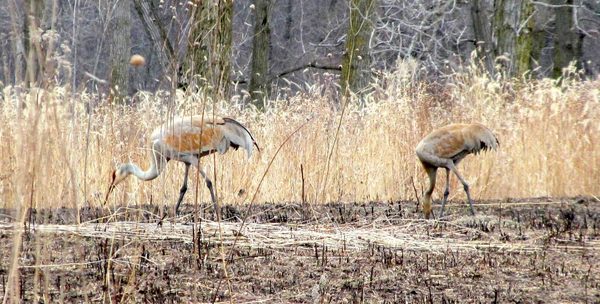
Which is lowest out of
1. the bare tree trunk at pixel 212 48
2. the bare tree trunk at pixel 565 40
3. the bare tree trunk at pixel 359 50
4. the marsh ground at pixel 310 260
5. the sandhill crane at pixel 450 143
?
the marsh ground at pixel 310 260

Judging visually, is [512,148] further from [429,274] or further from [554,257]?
[429,274]

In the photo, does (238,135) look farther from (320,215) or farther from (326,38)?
(326,38)

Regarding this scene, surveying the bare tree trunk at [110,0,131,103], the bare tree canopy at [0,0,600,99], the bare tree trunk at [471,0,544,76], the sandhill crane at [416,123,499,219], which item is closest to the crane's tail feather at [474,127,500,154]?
→ the sandhill crane at [416,123,499,219]

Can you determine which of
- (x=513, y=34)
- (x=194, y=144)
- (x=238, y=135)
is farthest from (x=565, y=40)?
(x=194, y=144)

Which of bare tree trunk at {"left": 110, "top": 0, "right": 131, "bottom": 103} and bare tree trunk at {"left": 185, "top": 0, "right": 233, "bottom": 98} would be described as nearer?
bare tree trunk at {"left": 185, "top": 0, "right": 233, "bottom": 98}

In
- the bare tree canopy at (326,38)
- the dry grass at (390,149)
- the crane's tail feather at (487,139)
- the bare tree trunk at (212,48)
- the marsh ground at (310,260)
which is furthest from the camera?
the bare tree canopy at (326,38)

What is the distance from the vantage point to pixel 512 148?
898 cm

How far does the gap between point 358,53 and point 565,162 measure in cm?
466

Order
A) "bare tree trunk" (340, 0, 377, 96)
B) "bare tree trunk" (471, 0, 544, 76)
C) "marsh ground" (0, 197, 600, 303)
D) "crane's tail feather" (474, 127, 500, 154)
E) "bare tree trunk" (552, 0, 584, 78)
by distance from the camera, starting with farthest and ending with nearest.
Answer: "bare tree trunk" (552, 0, 584, 78)
"bare tree trunk" (471, 0, 544, 76)
"bare tree trunk" (340, 0, 377, 96)
"crane's tail feather" (474, 127, 500, 154)
"marsh ground" (0, 197, 600, 303)

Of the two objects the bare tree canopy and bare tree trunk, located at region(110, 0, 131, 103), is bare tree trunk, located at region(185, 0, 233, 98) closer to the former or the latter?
the bare tree canopy

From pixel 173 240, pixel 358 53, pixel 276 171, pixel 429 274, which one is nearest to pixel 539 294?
pixel 429 274

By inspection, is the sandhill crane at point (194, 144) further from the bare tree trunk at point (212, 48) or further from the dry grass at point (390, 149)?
the dry grass at point (390, 149)

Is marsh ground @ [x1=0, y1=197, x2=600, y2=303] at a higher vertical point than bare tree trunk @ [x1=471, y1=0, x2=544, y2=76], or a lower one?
lower

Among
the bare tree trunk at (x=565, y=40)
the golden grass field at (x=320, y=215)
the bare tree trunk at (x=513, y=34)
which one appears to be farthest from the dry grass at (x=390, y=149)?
the bare tree trunk at (x=565, y=40)
